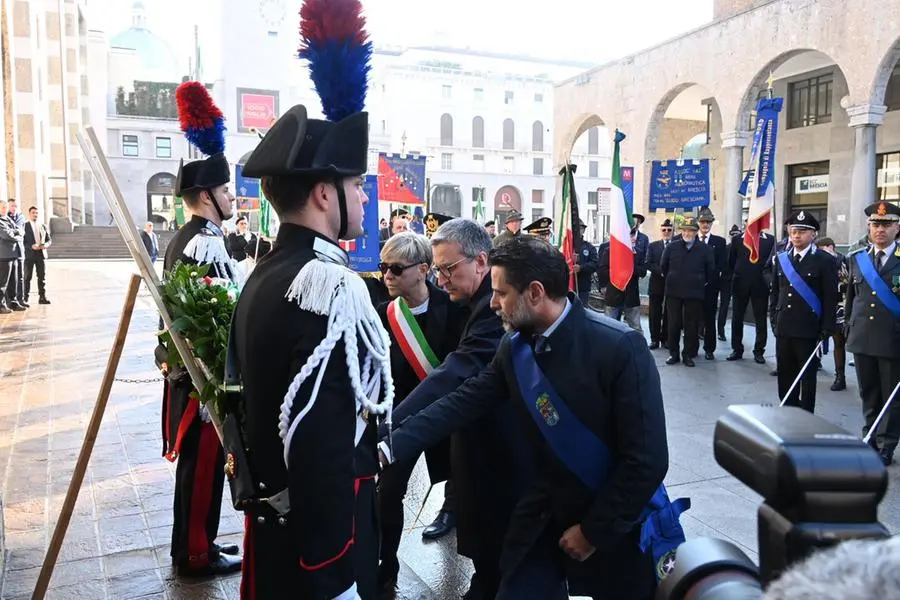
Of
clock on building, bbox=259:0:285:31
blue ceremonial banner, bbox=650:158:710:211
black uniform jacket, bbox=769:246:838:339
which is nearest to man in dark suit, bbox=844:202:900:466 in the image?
black uniform jacket, bbox=769:246:838:339

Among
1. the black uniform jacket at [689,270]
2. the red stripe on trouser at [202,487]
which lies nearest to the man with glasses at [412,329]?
the red stripe on trouser at [202,487]

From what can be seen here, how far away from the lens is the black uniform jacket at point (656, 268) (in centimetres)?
1212

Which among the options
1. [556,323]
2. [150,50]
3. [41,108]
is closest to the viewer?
[556,323]

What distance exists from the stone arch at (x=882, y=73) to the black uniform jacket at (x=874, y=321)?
41.8 feet

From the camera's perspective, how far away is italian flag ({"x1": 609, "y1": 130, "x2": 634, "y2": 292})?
411 inches

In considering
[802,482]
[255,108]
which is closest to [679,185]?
[802,482]

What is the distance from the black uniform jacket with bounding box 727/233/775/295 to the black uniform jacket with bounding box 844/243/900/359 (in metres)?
4.73

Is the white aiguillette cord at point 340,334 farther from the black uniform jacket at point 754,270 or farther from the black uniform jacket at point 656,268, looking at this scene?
the black uniform jacket at point 656,268

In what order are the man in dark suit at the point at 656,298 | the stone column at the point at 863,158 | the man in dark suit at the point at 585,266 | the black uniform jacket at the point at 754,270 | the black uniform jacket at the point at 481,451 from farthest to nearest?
1. the stone column at the point at 863,158
2. the man in dark suit at the point at 585,266
3. the man in dark suit at the point at 656,298
4. the black uniform jacket at the point at 754,270
5. the black uniform jacket at the point at 481,451

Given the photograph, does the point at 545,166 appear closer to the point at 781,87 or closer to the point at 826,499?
the point at 781,87

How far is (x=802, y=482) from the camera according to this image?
0.88 metres

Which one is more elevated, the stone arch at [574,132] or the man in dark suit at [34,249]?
the stone arch at [574,132]

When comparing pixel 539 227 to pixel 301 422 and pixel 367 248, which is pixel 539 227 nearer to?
pixel 367 248

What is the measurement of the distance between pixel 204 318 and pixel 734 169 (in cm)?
2042
